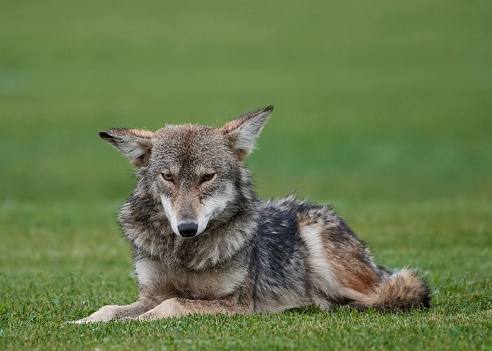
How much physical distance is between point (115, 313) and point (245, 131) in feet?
7.52

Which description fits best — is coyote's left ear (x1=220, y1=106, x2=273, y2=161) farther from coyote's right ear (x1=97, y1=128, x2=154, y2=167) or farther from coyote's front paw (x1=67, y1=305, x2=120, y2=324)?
coyote's front paw (x1=67, y1=305, x2=120, y2=324)

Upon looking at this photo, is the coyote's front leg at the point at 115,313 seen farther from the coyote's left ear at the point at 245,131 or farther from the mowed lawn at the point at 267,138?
the coyote's left ear at the point at 245,131

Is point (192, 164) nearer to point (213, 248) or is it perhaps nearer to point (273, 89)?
point (213, 248)

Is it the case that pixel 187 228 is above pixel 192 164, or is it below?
below

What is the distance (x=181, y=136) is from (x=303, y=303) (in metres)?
2.27

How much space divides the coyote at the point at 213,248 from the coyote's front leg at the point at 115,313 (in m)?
0.01

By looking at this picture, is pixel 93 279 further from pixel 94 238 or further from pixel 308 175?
pixel 308 175

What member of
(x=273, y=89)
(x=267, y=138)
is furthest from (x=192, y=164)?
(x=273, y=89)

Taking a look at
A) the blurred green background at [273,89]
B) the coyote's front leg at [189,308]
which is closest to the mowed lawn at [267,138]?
the blurred green background at [273,89]

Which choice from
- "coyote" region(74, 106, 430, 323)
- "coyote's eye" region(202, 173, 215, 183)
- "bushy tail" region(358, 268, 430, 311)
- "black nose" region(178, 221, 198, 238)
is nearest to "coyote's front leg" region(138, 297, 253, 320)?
"coyote" region(74, 106, 430, 323)

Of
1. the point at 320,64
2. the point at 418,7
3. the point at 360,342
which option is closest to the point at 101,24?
the point at 320,64

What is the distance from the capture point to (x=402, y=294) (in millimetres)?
10461

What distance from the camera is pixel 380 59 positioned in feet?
187

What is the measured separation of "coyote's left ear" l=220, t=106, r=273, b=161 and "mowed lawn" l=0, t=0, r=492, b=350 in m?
1.76
